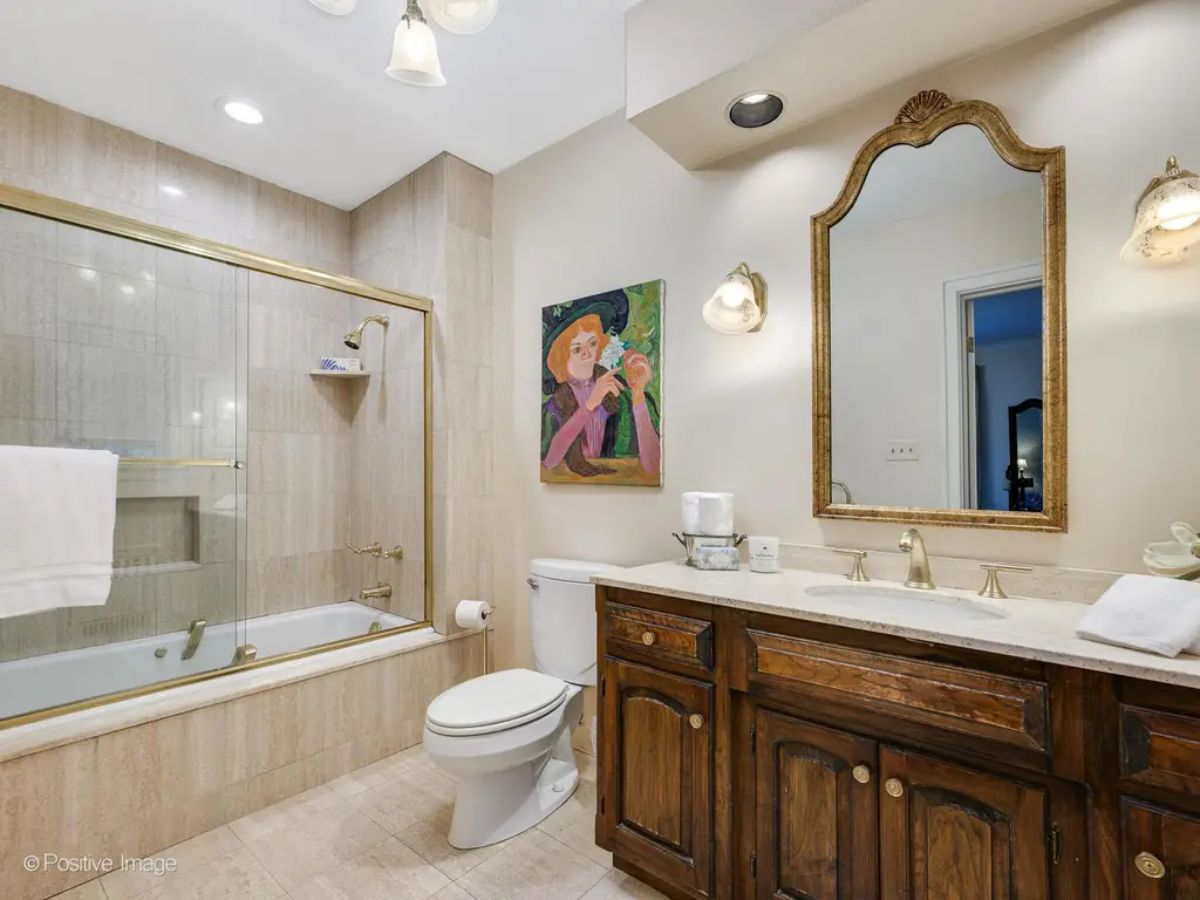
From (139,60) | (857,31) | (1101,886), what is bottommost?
(1101,886)

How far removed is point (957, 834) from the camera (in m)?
1.08

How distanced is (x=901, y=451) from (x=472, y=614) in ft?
5.76

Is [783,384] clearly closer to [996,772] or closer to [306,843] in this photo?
[996,772]

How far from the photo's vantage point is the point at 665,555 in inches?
82.5

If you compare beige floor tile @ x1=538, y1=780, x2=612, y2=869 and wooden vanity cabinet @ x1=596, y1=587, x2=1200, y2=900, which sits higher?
wooden vanity cabinet @ x1=596, y1=587, x2=1200, y2=900

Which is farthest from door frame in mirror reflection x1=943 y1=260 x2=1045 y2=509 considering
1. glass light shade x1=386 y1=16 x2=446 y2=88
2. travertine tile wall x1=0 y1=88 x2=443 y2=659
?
travertine tile wall x1=0 y1=88 x2=443 y2=659

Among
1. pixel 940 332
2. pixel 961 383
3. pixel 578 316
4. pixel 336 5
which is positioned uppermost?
pixel 336 5

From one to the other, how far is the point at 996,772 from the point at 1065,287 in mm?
1124

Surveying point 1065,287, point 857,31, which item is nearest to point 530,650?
point 1065,287

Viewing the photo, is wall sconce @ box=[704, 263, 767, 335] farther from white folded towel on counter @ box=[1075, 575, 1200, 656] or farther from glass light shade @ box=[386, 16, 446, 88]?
white folded towel on counter @ box=[1075, 575, 1200, 656]

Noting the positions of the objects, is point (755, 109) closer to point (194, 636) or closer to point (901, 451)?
point (901, 451)

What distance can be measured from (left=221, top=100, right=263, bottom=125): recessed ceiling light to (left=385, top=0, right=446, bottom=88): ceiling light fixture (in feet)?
3.92

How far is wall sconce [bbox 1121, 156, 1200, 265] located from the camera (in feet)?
3.85

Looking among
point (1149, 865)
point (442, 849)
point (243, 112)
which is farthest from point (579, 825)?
point (243, 112)
